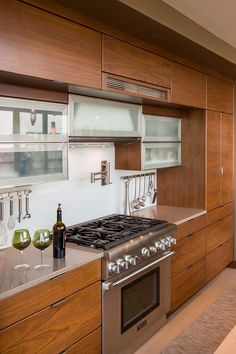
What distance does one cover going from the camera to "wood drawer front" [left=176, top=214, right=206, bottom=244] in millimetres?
3291

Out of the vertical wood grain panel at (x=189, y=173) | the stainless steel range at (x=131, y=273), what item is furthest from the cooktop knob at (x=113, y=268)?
the vertical wood grain panel at (x=189, y=173)

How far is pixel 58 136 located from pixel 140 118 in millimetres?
1043

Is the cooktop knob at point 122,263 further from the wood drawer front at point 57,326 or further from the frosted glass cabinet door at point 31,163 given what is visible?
the frosted glass cabinet door at point 31,163

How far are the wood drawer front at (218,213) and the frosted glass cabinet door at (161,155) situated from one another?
2.13 feet

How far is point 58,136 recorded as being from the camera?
238 centimetres

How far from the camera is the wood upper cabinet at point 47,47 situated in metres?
1.81

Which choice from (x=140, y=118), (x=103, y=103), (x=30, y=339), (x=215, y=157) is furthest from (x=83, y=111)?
(x=215, y=157)

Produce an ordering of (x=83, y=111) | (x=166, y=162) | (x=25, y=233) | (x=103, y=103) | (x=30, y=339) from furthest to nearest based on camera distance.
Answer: (x=166, y=162), (x=103, y=103), (x=83, y=111), (x=25, y=233), (x=30, y=339)

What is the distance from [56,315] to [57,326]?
0.06 meters

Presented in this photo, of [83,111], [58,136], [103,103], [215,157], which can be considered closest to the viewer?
[58,136]

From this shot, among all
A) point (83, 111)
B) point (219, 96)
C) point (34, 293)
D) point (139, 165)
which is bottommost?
point (34, 293)

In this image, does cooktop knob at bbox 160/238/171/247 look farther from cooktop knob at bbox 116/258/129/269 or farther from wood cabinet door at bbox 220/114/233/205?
wood cabinet door at bbox 220/114/233/205

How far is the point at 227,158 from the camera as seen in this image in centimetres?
448

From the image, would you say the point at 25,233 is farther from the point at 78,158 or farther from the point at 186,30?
the point at 186,30
